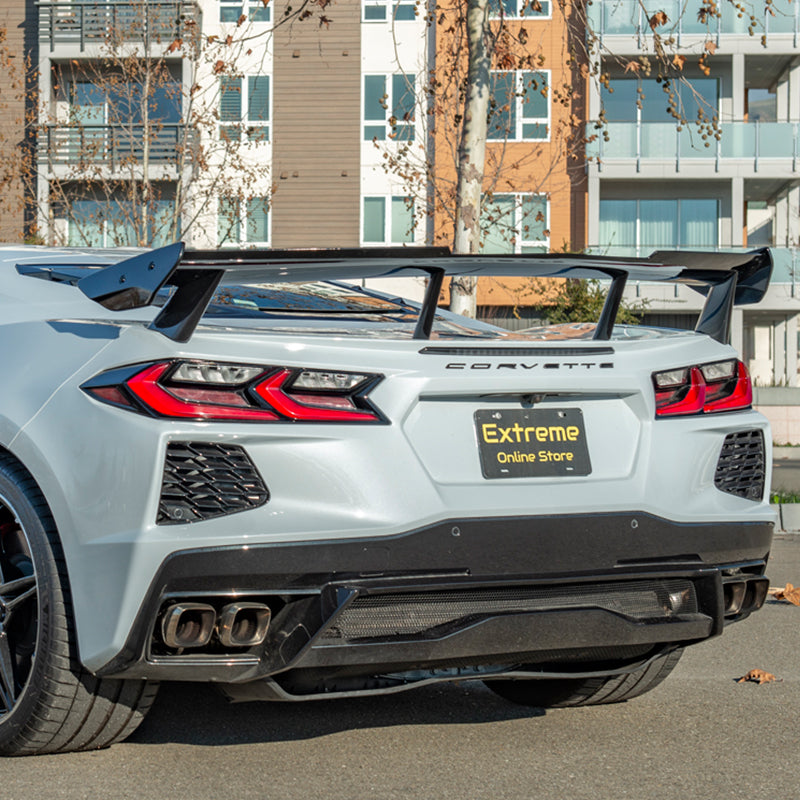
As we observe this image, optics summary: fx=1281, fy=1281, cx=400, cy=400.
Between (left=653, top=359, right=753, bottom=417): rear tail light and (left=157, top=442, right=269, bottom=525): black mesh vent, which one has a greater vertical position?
(left=653, top=359, right=753, bottom=417): rear tail light

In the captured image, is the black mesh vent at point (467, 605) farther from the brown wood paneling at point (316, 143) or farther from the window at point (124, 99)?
the brown wood paneling at point (316, 143)

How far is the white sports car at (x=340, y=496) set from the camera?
3.07 m

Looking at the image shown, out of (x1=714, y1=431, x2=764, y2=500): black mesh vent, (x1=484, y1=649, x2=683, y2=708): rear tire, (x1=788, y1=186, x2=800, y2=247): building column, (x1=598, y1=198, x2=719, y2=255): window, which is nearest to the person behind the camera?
(x1=714, y1=431, x2=764, y2=500): black mesh vent

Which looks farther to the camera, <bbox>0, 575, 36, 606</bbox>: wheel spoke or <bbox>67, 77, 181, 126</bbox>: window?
<bbox>67, 77, 181, 126</bbox>: window

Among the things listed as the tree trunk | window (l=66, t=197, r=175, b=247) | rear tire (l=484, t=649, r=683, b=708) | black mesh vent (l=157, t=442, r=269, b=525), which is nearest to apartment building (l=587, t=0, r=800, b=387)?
window (l=66, t=197, r=175, b=247)

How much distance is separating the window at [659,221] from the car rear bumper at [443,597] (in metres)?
31.6

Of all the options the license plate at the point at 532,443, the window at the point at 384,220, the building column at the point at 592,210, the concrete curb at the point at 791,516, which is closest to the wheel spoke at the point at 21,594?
the license plate at the point at 532,443

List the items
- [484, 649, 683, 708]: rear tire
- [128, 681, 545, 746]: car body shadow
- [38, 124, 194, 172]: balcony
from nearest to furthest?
[128, 681, 545, 746]: car body shadow
[484, 649, 683, 708]: rear tire
[38, 124, 194, 172]: balcony

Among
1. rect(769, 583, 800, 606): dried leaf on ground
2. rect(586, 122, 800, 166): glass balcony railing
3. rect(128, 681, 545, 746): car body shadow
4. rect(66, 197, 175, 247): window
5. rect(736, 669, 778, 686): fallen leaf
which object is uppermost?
rect(586, 122, 800, 166): glass balcony railing

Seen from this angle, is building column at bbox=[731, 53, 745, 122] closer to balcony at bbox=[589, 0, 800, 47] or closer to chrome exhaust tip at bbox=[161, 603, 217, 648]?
balcony at bbox=[589, 0, 800, 47]

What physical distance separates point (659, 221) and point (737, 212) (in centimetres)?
203

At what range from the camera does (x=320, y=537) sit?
308 cm

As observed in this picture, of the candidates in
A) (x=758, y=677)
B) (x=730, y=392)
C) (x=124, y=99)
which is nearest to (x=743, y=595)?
(x=730, y=392)

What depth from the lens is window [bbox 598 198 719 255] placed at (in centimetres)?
3428
